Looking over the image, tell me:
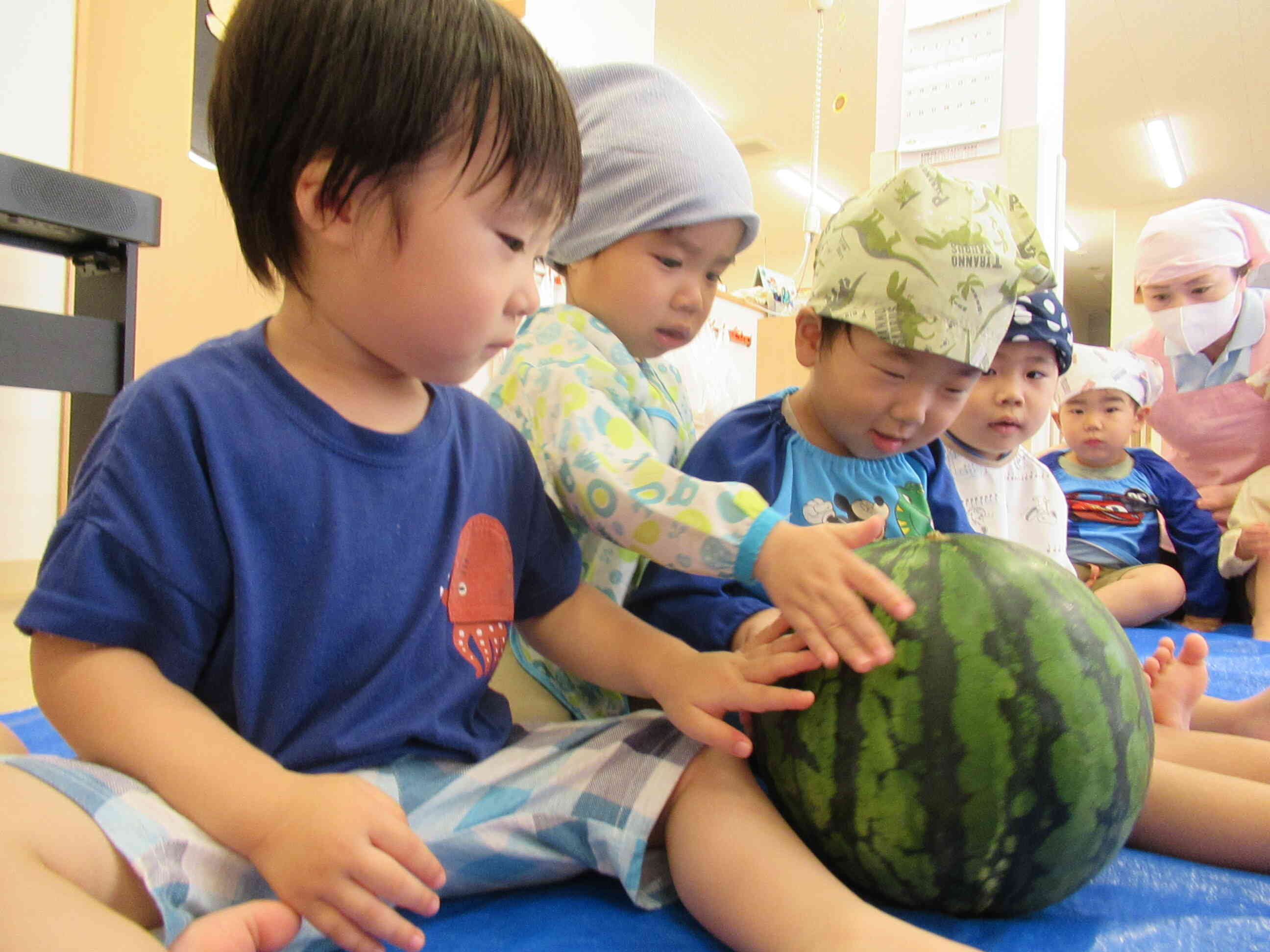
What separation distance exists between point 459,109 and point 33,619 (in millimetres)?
501

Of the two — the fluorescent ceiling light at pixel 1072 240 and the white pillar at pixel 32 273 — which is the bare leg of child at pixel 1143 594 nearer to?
the white pillar at pixel 32 273

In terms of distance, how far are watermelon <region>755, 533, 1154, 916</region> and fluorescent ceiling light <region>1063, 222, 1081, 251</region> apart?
9.36 metres

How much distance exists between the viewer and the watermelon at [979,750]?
62cm

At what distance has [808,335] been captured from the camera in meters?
1.27

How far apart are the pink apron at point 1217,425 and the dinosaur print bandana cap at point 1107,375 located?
33 centimetres

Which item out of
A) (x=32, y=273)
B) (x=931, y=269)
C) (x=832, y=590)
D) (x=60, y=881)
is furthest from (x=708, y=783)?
(x=32, y=273)

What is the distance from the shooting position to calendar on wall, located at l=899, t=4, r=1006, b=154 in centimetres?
271

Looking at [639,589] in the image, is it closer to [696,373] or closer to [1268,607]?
[696,373]

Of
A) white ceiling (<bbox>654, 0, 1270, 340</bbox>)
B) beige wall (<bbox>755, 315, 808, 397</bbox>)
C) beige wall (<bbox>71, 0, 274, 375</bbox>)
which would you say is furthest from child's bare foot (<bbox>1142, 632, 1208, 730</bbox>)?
white ceiling (<bbox>654, 0, 1270, 340</bbox>)

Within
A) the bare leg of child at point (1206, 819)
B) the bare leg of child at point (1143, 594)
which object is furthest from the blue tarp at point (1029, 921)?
the bare leg of child at point (1143, 594)

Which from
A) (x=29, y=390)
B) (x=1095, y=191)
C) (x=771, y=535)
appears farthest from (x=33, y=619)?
(x=1095, y=191)

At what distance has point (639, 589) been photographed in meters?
1.14

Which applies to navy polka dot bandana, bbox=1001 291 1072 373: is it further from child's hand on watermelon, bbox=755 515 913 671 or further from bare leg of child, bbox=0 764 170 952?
bare leg of child, bbox=0 764 170 952

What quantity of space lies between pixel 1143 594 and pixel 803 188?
6311 mm
